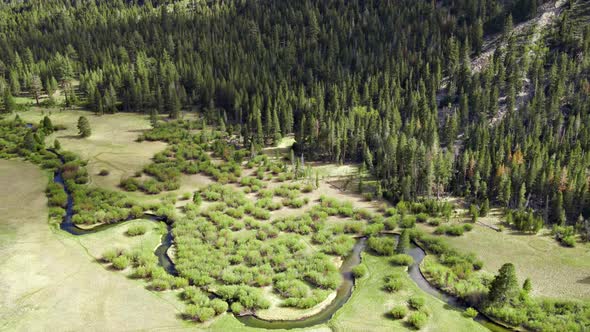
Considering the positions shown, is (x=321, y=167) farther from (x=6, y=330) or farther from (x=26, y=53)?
(x=26, y=53)

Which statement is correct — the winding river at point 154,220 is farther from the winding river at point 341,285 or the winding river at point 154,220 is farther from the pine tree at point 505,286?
the pine tree at point 505,286

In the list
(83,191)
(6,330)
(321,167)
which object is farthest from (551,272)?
(83,191)

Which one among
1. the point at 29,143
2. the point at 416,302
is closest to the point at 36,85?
the point at 29,143

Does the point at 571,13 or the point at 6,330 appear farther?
the point at 571,13

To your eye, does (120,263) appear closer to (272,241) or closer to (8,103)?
(272,241)

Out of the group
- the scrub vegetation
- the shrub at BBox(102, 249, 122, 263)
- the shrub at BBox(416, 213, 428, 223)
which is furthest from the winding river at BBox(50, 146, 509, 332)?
the shrub at BBox(416, 213, 428, 223)

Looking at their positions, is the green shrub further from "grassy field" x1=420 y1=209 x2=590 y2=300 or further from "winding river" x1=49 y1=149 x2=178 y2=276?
"grassy field" x1=420 y1=209 x2=590 y2=300

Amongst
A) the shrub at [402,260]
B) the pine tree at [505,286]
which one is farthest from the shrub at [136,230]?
the pine tree at [505,286]

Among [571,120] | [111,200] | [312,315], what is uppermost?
[571,120]
